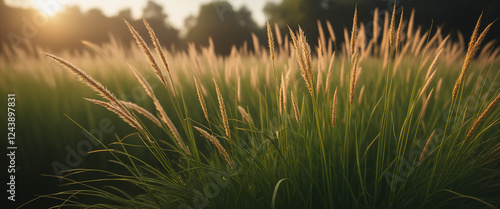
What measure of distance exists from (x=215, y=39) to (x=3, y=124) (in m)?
A: 15.4

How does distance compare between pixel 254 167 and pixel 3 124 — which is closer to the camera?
pixel 254 167

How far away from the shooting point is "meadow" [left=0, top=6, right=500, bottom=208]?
1208 millimetres

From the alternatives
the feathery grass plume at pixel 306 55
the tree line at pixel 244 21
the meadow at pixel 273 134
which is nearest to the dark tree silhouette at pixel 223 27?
the tree line at pixel 244 21

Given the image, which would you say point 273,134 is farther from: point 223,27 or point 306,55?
point 223,27

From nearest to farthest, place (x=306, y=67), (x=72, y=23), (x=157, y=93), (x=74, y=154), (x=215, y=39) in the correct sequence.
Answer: (x=306, y=67) < (x=74, y=154) < (x=157, y=93) < (x=72, y=23) < (x=215, y=39)

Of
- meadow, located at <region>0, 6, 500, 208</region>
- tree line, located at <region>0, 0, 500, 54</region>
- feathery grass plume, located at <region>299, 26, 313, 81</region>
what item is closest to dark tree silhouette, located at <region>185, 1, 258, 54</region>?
tree line, located at <region>0, 0, 500, 54</region>

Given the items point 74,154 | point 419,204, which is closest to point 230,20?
point 74,154

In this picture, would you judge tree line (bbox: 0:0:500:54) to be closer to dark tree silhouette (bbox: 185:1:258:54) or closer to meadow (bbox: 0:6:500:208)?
dark tree silhouette (bbox: 185:1:258:54)

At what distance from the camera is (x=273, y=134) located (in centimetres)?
159

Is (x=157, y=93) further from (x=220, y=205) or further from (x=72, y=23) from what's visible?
(x=72, y=23)

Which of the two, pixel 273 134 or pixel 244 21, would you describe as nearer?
pixel 273 134

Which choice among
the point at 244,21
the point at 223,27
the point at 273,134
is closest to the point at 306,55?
the point at 273,134

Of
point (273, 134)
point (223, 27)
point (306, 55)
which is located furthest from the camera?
point (223, 27)

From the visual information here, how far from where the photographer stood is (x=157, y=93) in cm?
333
